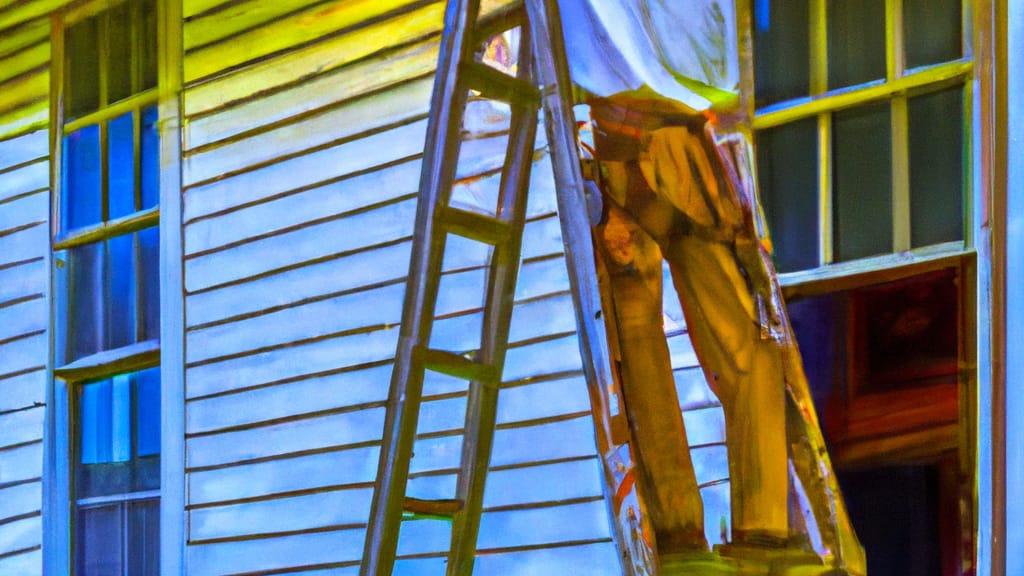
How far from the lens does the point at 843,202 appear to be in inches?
71.4

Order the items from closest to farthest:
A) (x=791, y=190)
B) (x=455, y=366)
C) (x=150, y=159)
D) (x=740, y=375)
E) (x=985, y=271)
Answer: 1. (x=985, y=271)
2. (x=740, y=375)
3. (x=791, y=190)
4. (x=455, y=366)
5. (x=150, y=159)

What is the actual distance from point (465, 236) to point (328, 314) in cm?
58

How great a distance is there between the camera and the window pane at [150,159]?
2781 mm

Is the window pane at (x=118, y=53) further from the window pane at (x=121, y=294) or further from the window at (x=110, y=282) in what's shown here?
the window pane at (x=121, y=294)

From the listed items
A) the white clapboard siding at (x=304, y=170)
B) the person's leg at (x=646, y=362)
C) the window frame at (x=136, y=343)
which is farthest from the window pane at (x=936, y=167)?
the window frame at (x=136, y=343)

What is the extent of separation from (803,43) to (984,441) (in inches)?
26.1

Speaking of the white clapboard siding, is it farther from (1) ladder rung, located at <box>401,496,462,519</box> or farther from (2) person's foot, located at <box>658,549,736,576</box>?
(2) person's foot, located at <box>658,549,736,576</box>

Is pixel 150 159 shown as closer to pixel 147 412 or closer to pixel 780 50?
pixel 147 412

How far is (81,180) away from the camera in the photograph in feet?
9.68

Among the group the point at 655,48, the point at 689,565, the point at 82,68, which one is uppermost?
the point at 82,68

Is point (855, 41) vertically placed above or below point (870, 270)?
above

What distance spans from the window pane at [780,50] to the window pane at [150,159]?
1.50 m

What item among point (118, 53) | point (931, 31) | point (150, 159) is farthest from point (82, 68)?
point (931, 31)

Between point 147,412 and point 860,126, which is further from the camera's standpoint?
point 147,412
